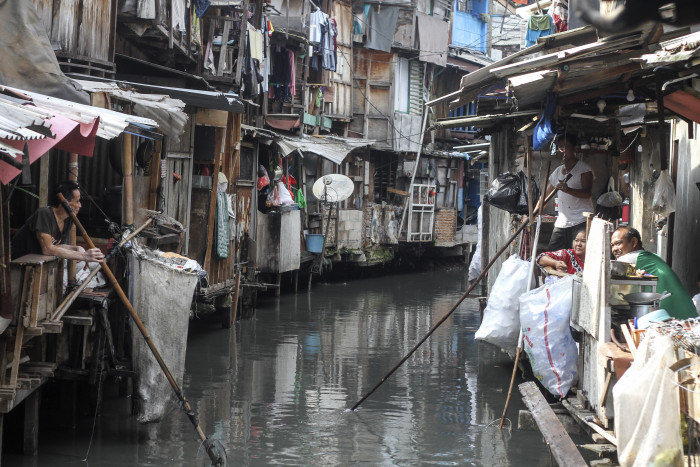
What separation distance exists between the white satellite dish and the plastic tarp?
544 inches

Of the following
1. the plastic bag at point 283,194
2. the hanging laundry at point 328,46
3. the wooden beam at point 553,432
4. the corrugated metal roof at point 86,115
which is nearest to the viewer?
the wooden beam at point 553,432

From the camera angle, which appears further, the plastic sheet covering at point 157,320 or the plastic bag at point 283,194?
the plastic bag at point 283,194

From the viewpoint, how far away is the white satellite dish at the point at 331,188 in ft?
73.8

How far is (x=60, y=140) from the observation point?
6793mm

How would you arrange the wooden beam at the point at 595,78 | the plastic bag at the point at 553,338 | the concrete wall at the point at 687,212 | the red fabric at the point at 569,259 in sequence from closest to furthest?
1. the wooden beam at the point at 595,78
2. the plastic bag at the point at 553,338
3. the concrete wall at the point at 687,212
4. the red fabric at the point at 569,259

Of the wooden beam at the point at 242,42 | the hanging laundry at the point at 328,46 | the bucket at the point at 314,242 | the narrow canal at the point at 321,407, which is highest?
the hanging laundry at the point at 328,46

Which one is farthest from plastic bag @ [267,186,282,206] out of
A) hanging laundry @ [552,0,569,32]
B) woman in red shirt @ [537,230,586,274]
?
woman in red shirt @ [537,230,586,274]

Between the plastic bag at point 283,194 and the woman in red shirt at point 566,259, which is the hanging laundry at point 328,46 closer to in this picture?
the plastic bag at point 283,194

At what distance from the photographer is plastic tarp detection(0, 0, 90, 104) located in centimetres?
864

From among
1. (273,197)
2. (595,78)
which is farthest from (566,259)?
(273,197)

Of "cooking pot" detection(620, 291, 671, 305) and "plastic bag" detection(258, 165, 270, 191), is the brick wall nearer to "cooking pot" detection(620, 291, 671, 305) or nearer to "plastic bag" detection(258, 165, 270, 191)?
"plastic bag" detection(258, 165, 270, 191)

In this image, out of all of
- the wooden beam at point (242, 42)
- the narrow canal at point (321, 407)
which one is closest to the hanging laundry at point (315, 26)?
the wooden beam at point (242, 42)

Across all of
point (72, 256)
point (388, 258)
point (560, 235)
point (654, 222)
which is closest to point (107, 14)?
point (72, 256)

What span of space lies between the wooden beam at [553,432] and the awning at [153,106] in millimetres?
4664
